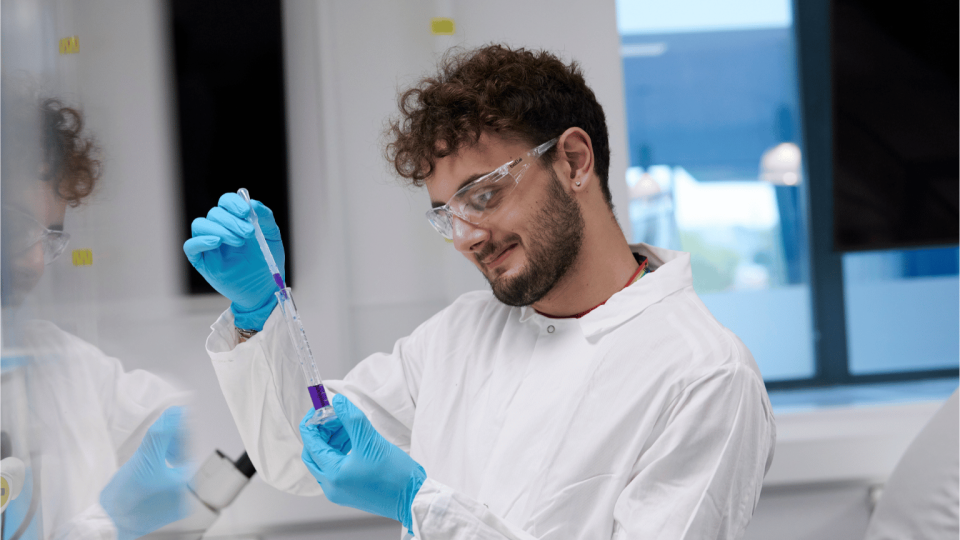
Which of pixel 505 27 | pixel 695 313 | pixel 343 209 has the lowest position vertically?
pixel 695 313

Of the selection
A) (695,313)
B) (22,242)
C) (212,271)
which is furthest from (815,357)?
(22,242)

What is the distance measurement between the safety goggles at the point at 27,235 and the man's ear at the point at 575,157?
78 cm

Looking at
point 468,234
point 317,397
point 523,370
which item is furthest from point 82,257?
point 523,370

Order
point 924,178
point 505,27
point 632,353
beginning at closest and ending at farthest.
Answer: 1. point 632,353
2. point 505,27
3. point 924,178

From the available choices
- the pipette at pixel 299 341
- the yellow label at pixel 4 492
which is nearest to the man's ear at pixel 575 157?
the pipette at pixel 299 341

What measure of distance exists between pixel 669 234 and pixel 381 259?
1257 mm

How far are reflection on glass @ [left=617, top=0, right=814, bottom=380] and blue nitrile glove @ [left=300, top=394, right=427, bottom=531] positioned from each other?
1786mm

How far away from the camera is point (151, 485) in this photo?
0.60 meters

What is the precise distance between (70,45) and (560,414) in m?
0.79

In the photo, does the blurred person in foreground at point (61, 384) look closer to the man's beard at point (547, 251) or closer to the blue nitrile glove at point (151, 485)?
the blue nitrile glove at point (151, 485)

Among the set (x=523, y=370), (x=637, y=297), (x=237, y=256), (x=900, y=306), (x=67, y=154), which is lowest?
(x=900, y=306)

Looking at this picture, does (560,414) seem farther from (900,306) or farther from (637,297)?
(900,306)

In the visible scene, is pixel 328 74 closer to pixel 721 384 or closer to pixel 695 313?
pixel 695 313

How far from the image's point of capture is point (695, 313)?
1002 mm
